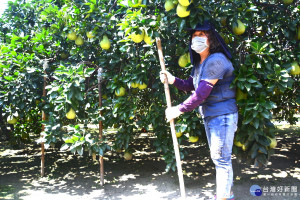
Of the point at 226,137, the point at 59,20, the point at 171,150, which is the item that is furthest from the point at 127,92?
the point at 226,137

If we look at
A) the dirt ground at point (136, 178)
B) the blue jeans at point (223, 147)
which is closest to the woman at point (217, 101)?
the blue jeans at point (223, 147)

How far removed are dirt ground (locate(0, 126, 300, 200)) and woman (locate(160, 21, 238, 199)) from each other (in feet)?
4.12

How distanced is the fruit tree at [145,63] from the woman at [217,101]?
7.8 inches

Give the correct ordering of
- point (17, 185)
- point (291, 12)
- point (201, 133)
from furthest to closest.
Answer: point (17, 185) → point (201, 133) → point (291, 12)

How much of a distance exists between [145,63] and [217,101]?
1215mm

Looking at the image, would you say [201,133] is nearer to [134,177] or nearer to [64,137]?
[134,177]

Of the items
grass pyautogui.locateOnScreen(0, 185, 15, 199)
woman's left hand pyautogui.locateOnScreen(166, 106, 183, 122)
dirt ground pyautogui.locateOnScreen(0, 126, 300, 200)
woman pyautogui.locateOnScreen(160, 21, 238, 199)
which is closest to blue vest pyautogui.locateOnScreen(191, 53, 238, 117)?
woman pyautogui.locateOnScreen(160, 21, 238, 199)

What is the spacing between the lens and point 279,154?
4.98 meters

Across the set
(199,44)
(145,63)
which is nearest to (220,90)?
(199,44)

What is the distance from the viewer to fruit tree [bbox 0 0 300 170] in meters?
2.55

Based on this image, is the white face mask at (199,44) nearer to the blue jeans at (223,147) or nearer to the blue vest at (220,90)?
the blue vest at (220,90)

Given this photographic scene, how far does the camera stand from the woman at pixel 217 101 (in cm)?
213

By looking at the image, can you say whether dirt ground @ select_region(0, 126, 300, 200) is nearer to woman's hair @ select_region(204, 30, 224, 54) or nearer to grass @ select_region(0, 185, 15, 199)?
grass @ select_region(0, 185, 15, 199)

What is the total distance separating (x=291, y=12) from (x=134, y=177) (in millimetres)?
3342
